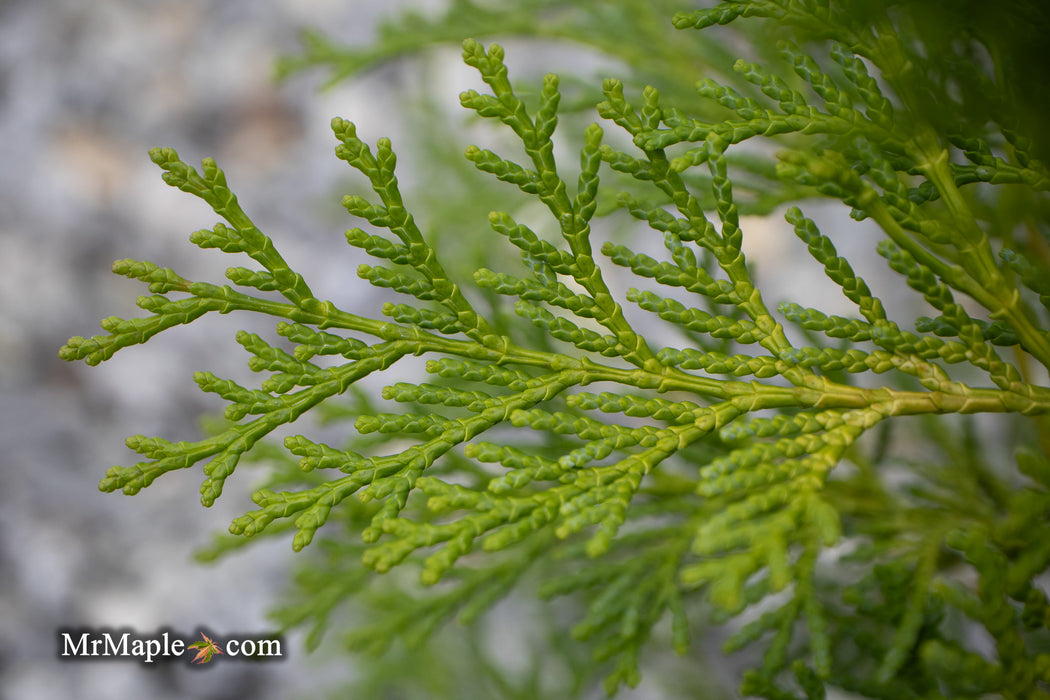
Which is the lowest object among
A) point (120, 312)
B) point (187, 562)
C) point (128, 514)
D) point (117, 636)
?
point (117, 636)

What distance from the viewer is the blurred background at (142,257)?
2270mm

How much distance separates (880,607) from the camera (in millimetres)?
775

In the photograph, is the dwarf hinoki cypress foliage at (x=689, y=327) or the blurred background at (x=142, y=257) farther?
the blurred background at (x=142, y=257)

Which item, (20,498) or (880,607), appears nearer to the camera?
(880,607)

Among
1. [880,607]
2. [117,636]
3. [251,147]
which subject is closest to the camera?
[880,607]

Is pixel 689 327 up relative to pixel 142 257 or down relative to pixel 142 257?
down

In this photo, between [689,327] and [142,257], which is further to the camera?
[142,257]

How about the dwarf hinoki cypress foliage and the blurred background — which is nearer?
the dwarf hinoki cypress foliage

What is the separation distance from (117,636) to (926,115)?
2.44 meters

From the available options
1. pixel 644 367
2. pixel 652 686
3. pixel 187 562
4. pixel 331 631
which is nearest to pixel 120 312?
pixel 187 562

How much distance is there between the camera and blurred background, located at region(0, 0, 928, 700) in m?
2.27

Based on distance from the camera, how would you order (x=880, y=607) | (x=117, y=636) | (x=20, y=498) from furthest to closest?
(x=20, y=498)
(x=117, y=636)
(x=880, y=607)

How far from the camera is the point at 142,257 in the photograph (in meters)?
2.45

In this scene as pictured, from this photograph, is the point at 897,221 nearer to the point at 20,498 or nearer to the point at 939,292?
the point at 939,292
